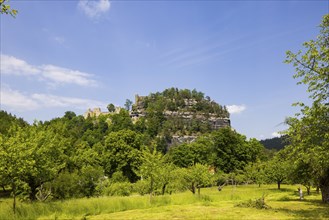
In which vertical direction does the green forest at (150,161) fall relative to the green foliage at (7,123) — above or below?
below

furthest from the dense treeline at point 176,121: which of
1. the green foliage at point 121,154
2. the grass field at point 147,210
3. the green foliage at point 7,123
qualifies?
the grass field at point 147,210

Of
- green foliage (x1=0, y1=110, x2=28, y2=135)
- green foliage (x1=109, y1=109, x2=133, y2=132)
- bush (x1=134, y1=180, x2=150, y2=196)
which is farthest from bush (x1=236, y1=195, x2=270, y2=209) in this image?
green foliage (x1=109, y1=109, x2=133, y2=132)

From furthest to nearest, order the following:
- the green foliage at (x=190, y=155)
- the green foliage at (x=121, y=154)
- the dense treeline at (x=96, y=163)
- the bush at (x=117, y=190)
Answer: the green foliage at (x=190, y=155)
the green foliage at (x=121, y=154)
the bush at (x=117, y=190)
the dense treeline at (x=96, y=163)

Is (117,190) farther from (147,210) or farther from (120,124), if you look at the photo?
(120,124)

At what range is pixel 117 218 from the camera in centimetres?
1980

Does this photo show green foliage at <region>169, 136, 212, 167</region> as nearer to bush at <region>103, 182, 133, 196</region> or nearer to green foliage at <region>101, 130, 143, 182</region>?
green foliage at <region>101, 130, 143, 182</region>

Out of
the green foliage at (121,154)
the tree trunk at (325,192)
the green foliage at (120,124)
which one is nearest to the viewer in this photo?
the tree trunk at (325,192)

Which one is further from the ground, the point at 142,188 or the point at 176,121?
the point at 176,121

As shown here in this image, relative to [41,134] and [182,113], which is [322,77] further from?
[182,113]

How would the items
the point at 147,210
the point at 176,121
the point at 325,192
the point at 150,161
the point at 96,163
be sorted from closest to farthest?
the point at 147,210 → the point at 325,192 → the point at 150,161 → the point at 96,163 → the point at 176,121

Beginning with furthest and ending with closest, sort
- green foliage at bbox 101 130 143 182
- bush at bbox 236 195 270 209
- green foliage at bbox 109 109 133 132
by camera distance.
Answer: green foliage at bbox 109 109 133 132 → green foliage at bbox 101 130 143 182 → bush at bbox 236 195 270 209

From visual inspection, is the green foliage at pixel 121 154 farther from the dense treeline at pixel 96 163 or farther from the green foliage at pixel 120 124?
the green foliage at pixel 120 124

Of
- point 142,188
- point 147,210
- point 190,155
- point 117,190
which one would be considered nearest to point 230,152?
point 190,155

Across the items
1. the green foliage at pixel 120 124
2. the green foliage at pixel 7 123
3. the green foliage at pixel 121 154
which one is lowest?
the green foliage at pixel 121 154
